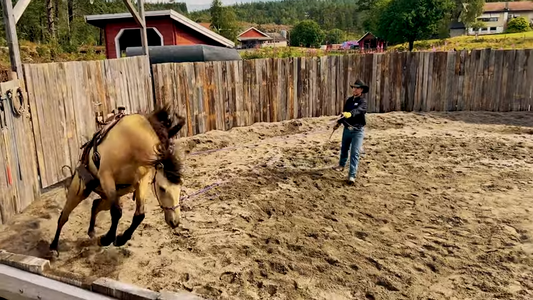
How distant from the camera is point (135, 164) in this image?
3697 mm

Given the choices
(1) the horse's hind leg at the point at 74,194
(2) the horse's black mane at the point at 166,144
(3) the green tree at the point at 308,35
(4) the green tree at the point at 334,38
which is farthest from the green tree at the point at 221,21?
(2) the horse's black mane at the point at 166,144

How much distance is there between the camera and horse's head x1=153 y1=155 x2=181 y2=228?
11.5ft

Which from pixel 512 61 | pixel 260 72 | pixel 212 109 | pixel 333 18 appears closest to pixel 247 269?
Answer: pixel 212 109

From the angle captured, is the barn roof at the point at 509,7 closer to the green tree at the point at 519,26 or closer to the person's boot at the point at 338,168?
the green tree at the point at 519,26

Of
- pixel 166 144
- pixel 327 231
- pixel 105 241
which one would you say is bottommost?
pixel 327 231

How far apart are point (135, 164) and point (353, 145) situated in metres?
3.98

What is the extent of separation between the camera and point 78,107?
21.5 feet

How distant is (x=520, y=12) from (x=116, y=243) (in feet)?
331

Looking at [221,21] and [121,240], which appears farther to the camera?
[221,21]

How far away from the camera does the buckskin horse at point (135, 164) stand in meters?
3.55

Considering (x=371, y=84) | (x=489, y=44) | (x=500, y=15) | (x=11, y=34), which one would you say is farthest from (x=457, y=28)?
(x=11, y=34)

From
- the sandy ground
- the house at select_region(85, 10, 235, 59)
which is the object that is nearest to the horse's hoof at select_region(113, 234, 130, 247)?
the sandy ground

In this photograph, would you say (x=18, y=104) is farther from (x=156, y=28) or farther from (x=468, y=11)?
(x=468, y=11)

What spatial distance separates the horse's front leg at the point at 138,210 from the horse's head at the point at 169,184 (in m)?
0.30
